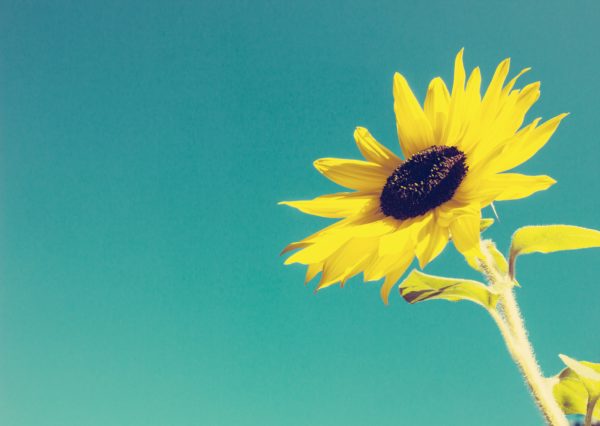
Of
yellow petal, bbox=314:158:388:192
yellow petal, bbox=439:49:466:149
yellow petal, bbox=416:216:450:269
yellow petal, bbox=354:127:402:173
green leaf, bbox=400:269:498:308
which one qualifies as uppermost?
yellow petal, bbox=354:127:402:173

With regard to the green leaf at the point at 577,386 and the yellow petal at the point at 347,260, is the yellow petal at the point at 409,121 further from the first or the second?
the green leaf at the point at 577,386

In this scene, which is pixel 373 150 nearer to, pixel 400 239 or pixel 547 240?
pixel 400 239

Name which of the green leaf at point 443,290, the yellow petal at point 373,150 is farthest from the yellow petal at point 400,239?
the yellow petal at point 373,150

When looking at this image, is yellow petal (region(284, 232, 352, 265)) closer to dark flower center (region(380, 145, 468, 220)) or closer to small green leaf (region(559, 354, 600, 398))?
dark flower center (region(380, 145, 468, 220))

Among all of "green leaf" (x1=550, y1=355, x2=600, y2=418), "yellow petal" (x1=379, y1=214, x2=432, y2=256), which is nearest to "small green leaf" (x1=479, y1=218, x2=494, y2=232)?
"yellow petal" (x1=379, y1=214, x2=432, y2=256)

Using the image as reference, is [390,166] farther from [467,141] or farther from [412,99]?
[467,141]

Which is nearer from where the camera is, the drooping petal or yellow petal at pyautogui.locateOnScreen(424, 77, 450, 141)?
the drooping petal
